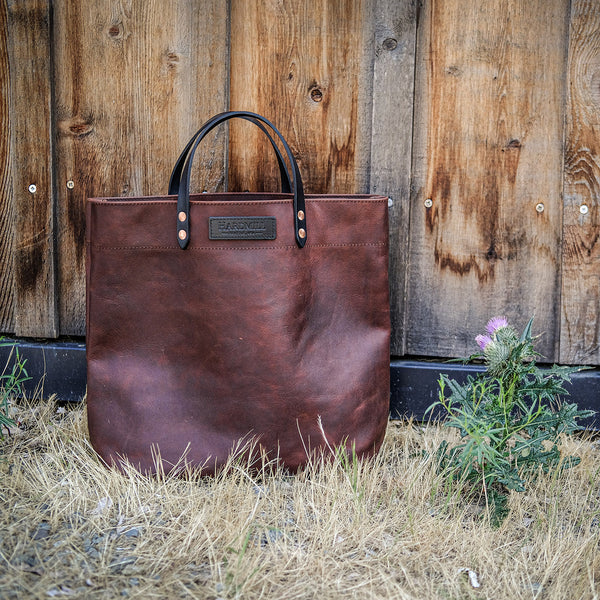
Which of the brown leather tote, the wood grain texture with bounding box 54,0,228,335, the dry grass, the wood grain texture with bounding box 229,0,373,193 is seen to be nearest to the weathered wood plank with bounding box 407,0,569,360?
the wood grain texture with bounding box 229,0,373,193

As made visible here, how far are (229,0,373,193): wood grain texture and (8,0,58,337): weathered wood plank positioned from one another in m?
0.57

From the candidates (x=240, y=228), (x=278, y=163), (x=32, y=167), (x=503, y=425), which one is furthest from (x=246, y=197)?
(x=503, y=425)

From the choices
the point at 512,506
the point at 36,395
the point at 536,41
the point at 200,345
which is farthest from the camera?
the point at 36,395

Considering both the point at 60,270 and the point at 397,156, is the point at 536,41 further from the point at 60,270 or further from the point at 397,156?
the point at 60,270

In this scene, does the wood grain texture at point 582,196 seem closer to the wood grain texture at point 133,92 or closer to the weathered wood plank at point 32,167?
the wood grain texture at point 133,92

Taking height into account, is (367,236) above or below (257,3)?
below

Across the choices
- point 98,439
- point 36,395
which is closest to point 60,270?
point 36,395

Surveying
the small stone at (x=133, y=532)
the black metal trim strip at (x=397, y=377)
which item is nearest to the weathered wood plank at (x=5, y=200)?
the black metal trim strip at (x=397, y=377)

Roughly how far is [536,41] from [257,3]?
804mm

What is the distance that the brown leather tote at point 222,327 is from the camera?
150 cm

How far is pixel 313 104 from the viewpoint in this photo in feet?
5.95

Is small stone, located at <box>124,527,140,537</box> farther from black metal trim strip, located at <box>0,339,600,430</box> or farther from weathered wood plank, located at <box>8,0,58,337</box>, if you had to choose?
weathered wood plank, located at <box>8,0,58,337</box>

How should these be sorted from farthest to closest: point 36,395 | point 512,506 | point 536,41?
point 36,395 < point 536,41 < point 512,506

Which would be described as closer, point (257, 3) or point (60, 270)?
point (257, 3)
